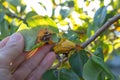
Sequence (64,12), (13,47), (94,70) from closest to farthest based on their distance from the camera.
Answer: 1. (94,70)
2. (13,47)
3. (64,12)

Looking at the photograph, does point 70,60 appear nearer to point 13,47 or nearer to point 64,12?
point 13,47

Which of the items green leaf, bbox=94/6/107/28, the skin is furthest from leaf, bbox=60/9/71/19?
the skin

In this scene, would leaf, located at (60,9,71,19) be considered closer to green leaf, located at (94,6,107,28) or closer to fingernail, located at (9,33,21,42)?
green leaf, located at (94,6,107,28)

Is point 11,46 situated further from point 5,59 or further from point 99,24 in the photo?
point 99,24

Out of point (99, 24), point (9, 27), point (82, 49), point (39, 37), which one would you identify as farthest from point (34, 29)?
point (9, 27)

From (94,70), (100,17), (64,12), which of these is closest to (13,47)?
(94,70)

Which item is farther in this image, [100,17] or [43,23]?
[100,17]

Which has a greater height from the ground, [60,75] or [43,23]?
[43,23]

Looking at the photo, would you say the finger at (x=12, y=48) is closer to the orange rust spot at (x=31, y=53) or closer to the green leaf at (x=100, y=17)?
the orange rust spot at (x=31, y=53)
